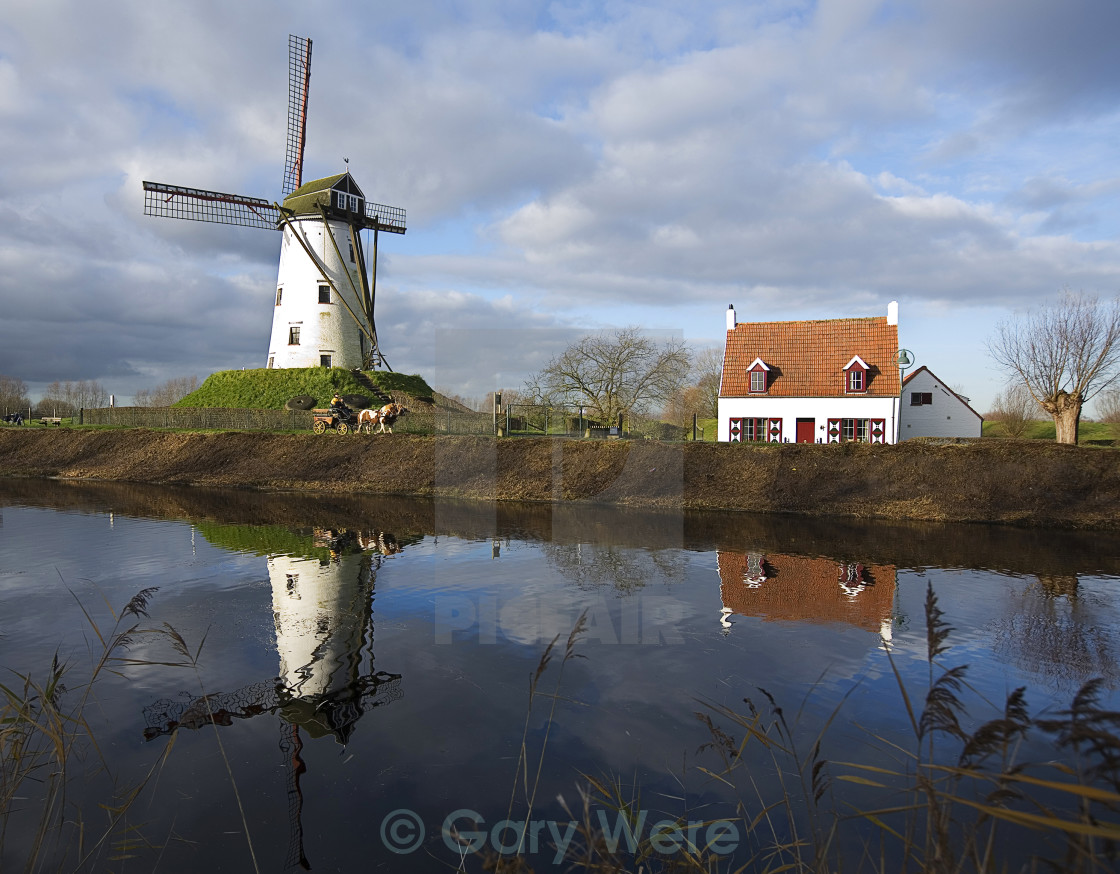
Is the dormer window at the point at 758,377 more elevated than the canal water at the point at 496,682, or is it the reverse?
the dormer window at the point at 758,377

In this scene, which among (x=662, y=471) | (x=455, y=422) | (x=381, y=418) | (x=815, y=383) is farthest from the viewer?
(x=815, y=383)

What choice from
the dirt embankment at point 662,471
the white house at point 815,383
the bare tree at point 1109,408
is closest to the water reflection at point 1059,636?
the dirt embankment at point 662,471

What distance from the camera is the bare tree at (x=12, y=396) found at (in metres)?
72.7

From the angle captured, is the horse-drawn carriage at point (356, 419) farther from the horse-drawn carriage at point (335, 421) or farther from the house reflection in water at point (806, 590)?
the house reflection in water at point (806, 590)

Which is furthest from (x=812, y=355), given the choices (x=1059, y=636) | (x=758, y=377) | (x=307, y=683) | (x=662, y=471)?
(x=307, y=683)

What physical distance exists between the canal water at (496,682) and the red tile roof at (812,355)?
18.9 m

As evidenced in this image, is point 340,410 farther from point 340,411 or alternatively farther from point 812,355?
point 812,355

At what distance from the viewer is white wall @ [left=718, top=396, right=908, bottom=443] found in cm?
3262

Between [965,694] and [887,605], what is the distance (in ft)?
11.2

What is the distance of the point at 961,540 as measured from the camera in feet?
56.5

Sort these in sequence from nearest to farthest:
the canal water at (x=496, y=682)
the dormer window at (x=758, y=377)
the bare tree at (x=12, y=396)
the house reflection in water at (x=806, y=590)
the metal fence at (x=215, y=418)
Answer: the canal water at (x=496, y=682) → the house reflection in water at (x=806, y=590) → the dormer window at (x=758, y=377) → the metal fence at (x=215, y=418) → the bare tree at (x=12, y=396)

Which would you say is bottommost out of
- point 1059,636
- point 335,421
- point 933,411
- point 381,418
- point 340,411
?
point 1059,636

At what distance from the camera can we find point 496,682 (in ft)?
25.2

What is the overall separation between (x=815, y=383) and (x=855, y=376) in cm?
193
